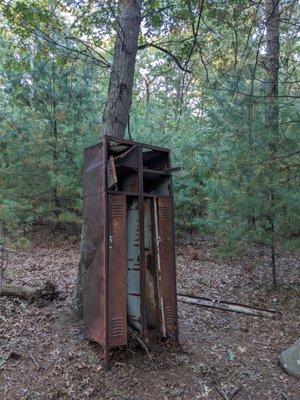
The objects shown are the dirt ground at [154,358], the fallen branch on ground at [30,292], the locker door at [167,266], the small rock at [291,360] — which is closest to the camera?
the dirt ground at [154,358]

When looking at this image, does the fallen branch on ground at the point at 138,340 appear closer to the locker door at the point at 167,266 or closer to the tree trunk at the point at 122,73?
the locker door at the point at 167,266

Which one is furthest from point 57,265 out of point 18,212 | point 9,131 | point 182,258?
point 9,131

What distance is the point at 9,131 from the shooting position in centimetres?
944

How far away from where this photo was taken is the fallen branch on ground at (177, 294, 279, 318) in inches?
215

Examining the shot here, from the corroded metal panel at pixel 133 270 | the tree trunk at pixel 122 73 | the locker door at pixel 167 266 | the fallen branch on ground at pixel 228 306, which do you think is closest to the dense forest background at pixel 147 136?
the tree trunk at pixel 122 73

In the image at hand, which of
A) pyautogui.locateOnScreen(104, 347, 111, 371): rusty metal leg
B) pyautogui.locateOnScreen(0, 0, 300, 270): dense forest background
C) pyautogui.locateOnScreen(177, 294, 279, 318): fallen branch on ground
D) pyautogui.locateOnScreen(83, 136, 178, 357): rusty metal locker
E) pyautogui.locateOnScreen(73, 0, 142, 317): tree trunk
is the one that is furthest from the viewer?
pyautogui.locateOnScreen(0, 0, 300, 270): dense forest background

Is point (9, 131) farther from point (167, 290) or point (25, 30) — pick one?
point (167, 290)

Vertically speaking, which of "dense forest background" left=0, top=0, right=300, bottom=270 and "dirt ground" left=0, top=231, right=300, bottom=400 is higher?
"dense forest background" left=0, top=0, right=300, bottom=270

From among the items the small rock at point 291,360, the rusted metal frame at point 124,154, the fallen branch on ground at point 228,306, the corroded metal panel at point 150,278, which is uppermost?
the rusted metal frame at point 124,154

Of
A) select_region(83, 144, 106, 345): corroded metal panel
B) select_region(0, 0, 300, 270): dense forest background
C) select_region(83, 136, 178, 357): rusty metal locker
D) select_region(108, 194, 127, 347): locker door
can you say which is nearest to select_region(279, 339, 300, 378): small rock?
select_region(83, 136, 178, 357): rusty metal locker

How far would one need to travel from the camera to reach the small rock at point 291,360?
3813 millimetres

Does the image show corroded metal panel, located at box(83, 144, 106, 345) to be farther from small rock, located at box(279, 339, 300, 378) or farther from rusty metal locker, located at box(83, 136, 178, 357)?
small rock, located at box(279, 339, 300, 378)

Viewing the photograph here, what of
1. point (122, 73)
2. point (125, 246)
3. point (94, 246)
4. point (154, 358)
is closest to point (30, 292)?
point (94, 246)

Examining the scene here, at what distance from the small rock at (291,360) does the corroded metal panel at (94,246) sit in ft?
6.95
